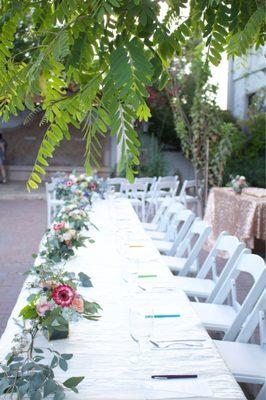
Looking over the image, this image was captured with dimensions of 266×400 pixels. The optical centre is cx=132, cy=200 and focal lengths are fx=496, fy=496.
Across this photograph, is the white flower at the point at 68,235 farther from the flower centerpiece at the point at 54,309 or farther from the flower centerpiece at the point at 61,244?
the flower centerpiece at the point at 54,309

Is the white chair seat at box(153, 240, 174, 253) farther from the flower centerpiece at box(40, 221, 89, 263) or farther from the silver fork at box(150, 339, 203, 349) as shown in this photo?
the silver fork at box(150, 339, 203, 349)

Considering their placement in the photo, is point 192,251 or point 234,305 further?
point 192,251

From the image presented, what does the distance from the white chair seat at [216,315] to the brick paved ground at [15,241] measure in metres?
1.33

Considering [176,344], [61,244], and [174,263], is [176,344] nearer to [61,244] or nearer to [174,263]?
[61,244]

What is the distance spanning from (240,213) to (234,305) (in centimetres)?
383

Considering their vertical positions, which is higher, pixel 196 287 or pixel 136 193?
pixel 136 193

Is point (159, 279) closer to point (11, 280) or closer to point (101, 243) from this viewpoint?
point (101, 243)

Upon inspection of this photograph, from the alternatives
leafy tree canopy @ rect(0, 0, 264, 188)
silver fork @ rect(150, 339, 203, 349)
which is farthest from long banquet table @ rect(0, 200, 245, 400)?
leafy tree canopy @ rect(0, 0, 264, 188)

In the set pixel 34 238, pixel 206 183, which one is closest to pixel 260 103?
pixel 206 183

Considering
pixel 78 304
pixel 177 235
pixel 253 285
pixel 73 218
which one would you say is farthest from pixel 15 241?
pixel 78 304

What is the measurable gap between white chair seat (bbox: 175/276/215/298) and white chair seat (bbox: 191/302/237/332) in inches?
16.5

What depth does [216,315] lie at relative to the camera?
11.6 ft

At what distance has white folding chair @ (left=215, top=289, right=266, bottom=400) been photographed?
8.69ft

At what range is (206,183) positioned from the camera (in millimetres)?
10477
